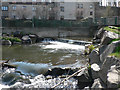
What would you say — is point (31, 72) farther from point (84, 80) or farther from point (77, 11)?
point (77, 11)

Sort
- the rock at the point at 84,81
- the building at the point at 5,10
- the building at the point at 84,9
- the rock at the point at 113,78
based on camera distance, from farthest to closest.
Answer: the building at the point at 5,10, the building at the point at 84,9, the rock at the point at 84,81, the rock at the point at 113,78

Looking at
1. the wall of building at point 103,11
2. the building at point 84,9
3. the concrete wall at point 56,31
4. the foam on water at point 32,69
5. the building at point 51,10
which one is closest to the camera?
the foam on water at point 32,69

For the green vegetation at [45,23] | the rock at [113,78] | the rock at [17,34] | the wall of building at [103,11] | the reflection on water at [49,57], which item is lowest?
the reflection on water at [49,57]

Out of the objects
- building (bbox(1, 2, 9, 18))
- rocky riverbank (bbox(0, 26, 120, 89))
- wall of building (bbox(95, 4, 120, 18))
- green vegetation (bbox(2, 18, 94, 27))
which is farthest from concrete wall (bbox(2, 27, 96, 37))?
rocky riverbank (bbox(0, 26, 120, 89))

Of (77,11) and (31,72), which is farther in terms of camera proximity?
(77,11)

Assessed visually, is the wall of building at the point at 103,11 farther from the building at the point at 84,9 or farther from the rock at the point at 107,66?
the rock at the point at 107,66

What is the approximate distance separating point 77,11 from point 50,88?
38.2m

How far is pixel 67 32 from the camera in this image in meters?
33.5

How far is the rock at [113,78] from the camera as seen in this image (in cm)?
602

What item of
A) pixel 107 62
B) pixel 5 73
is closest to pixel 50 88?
pixel 107 62

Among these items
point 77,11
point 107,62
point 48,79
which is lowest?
point 48,79

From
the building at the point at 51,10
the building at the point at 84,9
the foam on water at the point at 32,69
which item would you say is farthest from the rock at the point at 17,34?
the building at the point at 84,9

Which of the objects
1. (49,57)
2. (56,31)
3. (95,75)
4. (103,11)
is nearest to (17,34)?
(56,31)

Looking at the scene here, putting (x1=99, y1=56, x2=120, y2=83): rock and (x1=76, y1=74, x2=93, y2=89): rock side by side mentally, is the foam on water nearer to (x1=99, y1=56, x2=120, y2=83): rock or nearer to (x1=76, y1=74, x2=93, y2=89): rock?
(x1=76, y1=74, x2=93, y2=89): rock
